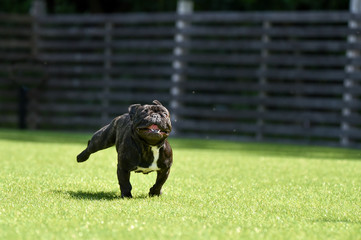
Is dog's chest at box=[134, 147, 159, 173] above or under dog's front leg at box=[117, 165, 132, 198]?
above

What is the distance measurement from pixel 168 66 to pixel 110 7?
479cm

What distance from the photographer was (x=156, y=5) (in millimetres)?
17641

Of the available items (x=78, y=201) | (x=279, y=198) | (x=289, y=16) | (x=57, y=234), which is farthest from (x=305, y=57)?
(x=57, y=234)

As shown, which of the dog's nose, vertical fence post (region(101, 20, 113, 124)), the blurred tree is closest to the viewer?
the dog's nose

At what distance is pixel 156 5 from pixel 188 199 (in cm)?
1262

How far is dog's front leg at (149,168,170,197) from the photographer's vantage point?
548 centimetres

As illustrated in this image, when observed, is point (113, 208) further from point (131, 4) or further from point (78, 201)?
point (131, 4)

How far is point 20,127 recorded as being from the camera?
15531 millimetres

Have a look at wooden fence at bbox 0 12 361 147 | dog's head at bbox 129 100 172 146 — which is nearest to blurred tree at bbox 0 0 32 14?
wooden fence at bbox 0 12 361 147

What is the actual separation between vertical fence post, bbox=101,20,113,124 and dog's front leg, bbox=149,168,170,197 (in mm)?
9375

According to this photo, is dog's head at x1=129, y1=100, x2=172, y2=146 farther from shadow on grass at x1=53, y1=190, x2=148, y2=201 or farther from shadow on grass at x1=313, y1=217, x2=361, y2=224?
shadow on grass at x1=313, y1=217, x2=361, y2=224

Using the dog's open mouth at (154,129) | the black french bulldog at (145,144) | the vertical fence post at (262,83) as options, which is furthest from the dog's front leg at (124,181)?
the vertical fence post at (262,83)

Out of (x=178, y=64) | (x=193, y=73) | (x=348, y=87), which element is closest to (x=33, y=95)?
(x=178, y=64)

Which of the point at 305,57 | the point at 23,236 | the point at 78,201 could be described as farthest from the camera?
the point at 305,57
